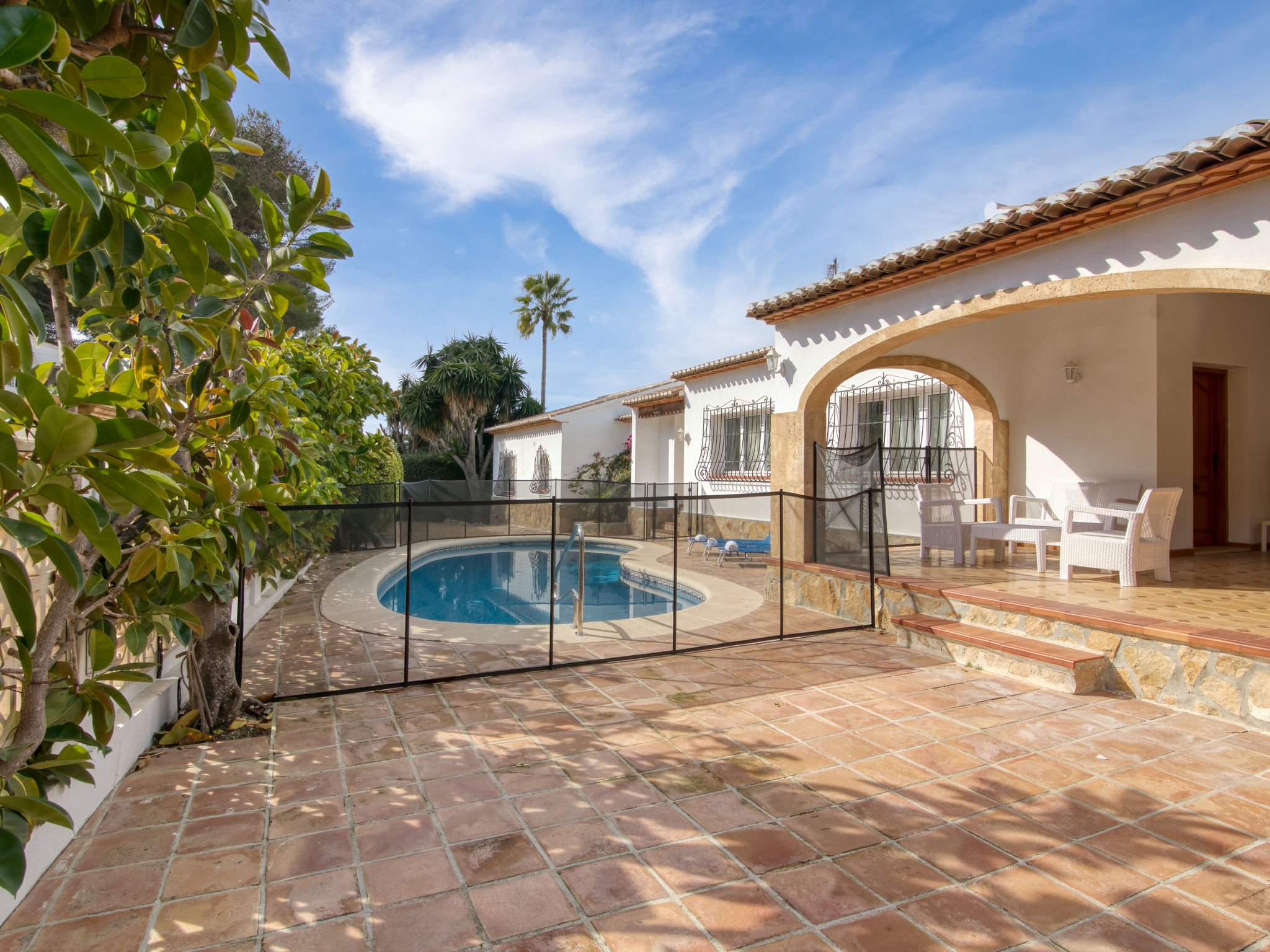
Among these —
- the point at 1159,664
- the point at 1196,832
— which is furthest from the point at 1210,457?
the point at 1196,832

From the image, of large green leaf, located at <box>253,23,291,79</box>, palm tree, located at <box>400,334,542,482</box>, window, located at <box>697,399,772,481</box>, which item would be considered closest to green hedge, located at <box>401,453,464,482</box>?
palm tree, located at <box>400,334,542,482</box>

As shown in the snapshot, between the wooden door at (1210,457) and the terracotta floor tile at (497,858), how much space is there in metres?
9.14

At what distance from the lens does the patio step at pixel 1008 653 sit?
15.0 feet

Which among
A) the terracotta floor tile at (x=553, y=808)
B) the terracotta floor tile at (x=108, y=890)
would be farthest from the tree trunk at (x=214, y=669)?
the terracotta floor tile at (x=553, y=808)

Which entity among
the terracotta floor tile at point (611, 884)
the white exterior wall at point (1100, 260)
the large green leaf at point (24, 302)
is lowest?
the terracotta floor tile at point (611, 884)

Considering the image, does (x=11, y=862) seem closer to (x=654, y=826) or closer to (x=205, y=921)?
(x=205, y=921)

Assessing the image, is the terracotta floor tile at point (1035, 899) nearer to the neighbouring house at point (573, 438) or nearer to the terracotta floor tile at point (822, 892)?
the terracotta floor tile at point (822, 892)

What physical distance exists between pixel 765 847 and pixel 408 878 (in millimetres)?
1388

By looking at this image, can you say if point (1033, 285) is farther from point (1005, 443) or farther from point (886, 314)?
point (1005, 443)

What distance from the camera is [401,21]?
616 centimetres

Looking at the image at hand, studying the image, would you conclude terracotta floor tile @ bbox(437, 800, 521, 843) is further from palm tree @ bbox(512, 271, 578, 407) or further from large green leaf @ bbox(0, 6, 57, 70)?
palm tree @ bbox(512, 271, 578, 407)

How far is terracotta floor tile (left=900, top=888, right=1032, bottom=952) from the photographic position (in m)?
2.11

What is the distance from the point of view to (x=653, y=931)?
2.15 meters

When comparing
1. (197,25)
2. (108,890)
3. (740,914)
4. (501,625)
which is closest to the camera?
(197,25)
